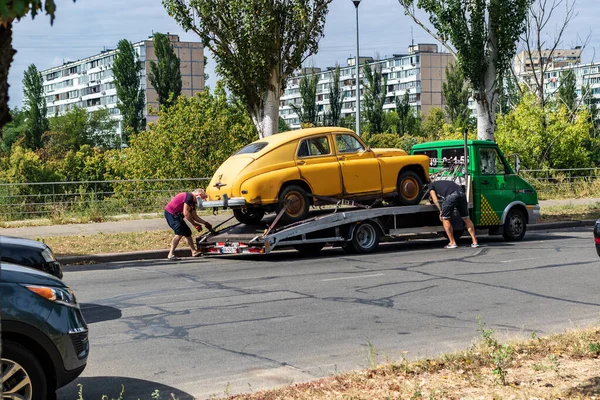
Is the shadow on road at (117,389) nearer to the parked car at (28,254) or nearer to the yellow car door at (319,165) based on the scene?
the parked car at (28,254)

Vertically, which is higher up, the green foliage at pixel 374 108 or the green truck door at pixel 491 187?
the green foliage at pixel 374 108

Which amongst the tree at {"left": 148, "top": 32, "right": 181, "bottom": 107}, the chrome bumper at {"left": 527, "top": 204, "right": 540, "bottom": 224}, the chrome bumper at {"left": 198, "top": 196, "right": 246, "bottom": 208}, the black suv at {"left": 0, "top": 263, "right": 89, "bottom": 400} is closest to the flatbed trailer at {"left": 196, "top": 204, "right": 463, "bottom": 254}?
the chrome bumper at {"left": 198, "top": 196, "right": 246, "bottom": 208}

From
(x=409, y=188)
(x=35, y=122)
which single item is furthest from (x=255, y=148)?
(x=35, y=122)

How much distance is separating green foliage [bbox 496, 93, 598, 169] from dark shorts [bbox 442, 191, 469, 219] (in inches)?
812

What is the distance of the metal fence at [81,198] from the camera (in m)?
23.4

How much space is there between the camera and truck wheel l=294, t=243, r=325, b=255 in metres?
17.6

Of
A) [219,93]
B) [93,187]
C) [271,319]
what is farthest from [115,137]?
[271,319]

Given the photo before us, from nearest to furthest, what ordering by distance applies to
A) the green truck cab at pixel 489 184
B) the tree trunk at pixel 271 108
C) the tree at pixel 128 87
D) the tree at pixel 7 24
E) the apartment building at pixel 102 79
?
1. the tree at pixel 7 24
2. the green truck cab at pixel 489 184
3. the tree trunk at pixel 271 108
4. the tree at pixel 128 87
5. the apartment building at pixel 102 79

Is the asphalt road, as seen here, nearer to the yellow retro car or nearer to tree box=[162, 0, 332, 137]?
the yellow retro car

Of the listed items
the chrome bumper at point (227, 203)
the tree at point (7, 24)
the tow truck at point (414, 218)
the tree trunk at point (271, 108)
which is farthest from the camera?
the tree trunk at point (271, 108)

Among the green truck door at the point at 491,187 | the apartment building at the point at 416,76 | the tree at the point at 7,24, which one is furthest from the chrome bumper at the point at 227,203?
the apartment building at the point at 416,76

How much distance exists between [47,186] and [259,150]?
1047 cm

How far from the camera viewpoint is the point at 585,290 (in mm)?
11891

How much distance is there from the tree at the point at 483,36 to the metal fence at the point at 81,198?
8.94 metres
